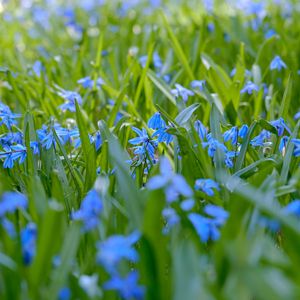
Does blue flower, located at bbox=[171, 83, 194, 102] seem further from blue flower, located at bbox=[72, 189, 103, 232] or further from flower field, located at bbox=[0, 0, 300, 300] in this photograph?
blue flower, located at bbox=[72, 189, 103, 232]

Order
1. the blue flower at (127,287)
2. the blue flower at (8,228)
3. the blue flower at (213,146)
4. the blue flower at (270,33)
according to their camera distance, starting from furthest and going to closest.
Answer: the blue flower at (270,33) < the blue flower at (213,146) < the blue flower at (8,228) < the blue flower at (127,287)

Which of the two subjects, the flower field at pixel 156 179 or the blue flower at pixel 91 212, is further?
the blue flower at pixel 91 212

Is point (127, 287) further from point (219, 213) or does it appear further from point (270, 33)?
point (270, 33)

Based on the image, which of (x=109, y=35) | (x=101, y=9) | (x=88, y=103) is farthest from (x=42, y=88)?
(x=101, y=9)


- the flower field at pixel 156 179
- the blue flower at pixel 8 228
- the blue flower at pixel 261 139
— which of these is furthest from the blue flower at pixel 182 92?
the blue flower at pixel 8 228

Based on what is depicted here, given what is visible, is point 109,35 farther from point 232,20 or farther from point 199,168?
point 199,168

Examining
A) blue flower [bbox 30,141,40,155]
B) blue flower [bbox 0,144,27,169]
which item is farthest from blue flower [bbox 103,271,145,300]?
blue flower [bbox 30,141,40,155]

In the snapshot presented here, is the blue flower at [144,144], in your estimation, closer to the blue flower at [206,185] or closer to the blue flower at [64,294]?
the blue flower at [206,185]

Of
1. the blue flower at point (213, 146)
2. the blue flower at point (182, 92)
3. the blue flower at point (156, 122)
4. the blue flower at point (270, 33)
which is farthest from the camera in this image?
the blue flower at point (270, 33)

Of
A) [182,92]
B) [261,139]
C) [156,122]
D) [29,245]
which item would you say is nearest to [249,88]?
[182,92]
